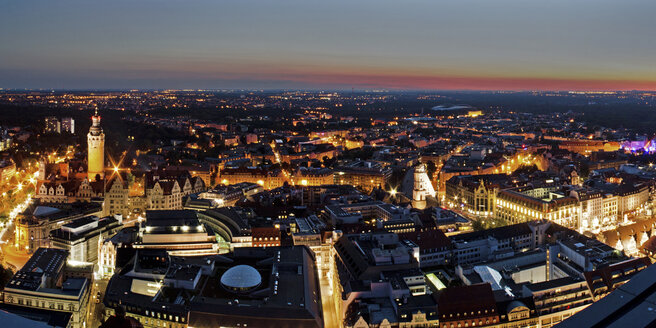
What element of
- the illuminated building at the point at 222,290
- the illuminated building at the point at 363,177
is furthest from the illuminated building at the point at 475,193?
the illuminated building at the point at 222,290

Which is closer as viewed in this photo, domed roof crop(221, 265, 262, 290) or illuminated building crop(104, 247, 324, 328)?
illuminated building crop(104, 247, 324, 328)

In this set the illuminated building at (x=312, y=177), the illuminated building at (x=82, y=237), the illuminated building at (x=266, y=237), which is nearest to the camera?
the illuminated building at (x=82, y=237)

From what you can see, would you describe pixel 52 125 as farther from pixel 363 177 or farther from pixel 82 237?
pixel 82 237

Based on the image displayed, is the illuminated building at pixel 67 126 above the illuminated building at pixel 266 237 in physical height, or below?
above

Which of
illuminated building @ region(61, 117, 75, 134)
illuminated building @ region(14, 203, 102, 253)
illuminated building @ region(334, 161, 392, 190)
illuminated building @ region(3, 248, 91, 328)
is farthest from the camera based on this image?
illuminated building @ region(61, 117, 75, 134)

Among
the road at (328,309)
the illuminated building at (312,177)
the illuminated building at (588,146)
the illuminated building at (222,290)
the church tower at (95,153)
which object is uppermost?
the church tower at (95,153)

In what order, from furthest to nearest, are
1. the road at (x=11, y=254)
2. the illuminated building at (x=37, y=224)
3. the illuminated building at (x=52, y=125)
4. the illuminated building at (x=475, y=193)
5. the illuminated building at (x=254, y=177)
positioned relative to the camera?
the illuminated building at (x=52, y=125) < the illuminated building at (x=254, y=177) < the illuminated building at (x=475, y=193) < the illuminated building at (x=37, y=224) < the road at (x=11, y=254)

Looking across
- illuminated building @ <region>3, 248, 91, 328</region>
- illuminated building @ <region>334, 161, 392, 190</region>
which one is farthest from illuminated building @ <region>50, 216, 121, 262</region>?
illuminated building @ <region>334, 161, 392, 190</region>

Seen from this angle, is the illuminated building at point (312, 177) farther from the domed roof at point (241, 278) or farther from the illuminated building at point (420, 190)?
the domed roof at point (241, 278)

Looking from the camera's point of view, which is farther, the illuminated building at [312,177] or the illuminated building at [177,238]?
the illuminated building at [312,177]

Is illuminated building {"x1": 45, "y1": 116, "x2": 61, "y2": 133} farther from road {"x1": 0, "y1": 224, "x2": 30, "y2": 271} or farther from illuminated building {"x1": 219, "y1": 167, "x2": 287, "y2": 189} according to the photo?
road {"x1": 0, "y1": 224, "x2": 30, "y2": 271}
